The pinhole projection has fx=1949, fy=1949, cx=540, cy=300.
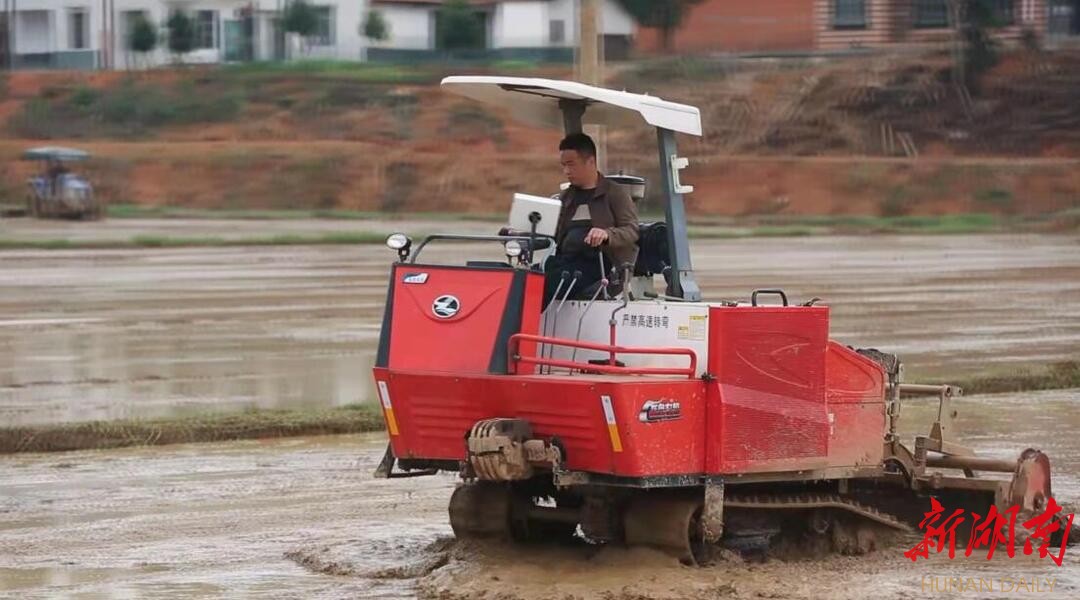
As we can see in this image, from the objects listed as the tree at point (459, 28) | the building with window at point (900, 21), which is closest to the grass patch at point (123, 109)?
the tree at point (459, 28)

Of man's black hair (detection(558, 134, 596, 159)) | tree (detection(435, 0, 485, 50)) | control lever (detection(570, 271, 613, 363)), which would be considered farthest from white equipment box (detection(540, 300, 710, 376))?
tree (detection(435, 0, 485, 50))

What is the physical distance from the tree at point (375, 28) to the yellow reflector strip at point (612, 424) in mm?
66597

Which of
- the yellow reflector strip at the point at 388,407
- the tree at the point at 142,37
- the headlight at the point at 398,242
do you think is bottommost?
the yellow reflector strip at the point at 388,407

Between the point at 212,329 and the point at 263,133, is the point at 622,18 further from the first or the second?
the point at 212,329

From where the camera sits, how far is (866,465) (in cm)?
1012

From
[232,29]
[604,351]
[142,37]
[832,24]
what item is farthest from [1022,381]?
[232,29]

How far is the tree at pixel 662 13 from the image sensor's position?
6612cm

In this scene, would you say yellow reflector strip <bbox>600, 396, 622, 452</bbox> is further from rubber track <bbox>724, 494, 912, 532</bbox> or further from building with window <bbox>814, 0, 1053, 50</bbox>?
building with window <bbox>814, 0, 1053, 50</bbox>

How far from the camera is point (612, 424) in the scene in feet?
28.9

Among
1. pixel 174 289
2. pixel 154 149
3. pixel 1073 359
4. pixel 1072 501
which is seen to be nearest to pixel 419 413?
pixel 1072 501

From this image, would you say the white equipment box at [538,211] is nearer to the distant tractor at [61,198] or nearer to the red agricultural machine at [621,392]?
the red agricultural machine at [621,392]

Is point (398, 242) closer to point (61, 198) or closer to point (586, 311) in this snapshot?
point (586, 311)

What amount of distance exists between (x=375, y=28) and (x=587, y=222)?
215 feet

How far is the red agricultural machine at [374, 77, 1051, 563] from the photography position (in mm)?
8977
